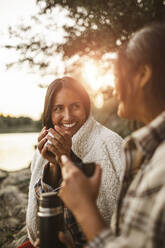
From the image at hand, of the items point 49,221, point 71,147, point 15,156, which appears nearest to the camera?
point 49,221

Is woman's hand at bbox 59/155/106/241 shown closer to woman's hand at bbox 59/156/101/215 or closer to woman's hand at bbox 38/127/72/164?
woman's hand at bbox 59/156/101/215

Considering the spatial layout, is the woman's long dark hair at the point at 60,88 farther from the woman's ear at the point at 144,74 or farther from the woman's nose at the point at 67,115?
the woman's ear at the point at 144,74

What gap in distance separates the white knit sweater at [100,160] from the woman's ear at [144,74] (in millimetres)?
1186

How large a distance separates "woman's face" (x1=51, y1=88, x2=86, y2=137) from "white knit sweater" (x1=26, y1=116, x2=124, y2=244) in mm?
142

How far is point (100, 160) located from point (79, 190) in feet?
4.54

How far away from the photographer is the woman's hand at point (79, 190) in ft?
3.65

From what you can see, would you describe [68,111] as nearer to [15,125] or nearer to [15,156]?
[15,156]

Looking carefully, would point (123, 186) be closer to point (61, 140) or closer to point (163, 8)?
point (61, 140)

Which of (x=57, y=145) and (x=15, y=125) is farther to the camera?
(x=15, y=125)

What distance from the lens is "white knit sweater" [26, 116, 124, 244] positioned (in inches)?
90.5

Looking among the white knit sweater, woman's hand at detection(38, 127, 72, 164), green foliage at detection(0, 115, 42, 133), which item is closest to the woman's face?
the white knit sweater

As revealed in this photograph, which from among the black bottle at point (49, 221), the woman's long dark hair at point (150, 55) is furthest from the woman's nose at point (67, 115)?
the woman's long dark hair at point (150, 55)

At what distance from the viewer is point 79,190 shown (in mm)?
1117

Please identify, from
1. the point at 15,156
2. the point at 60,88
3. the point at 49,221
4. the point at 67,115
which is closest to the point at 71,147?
the point at 67,115
